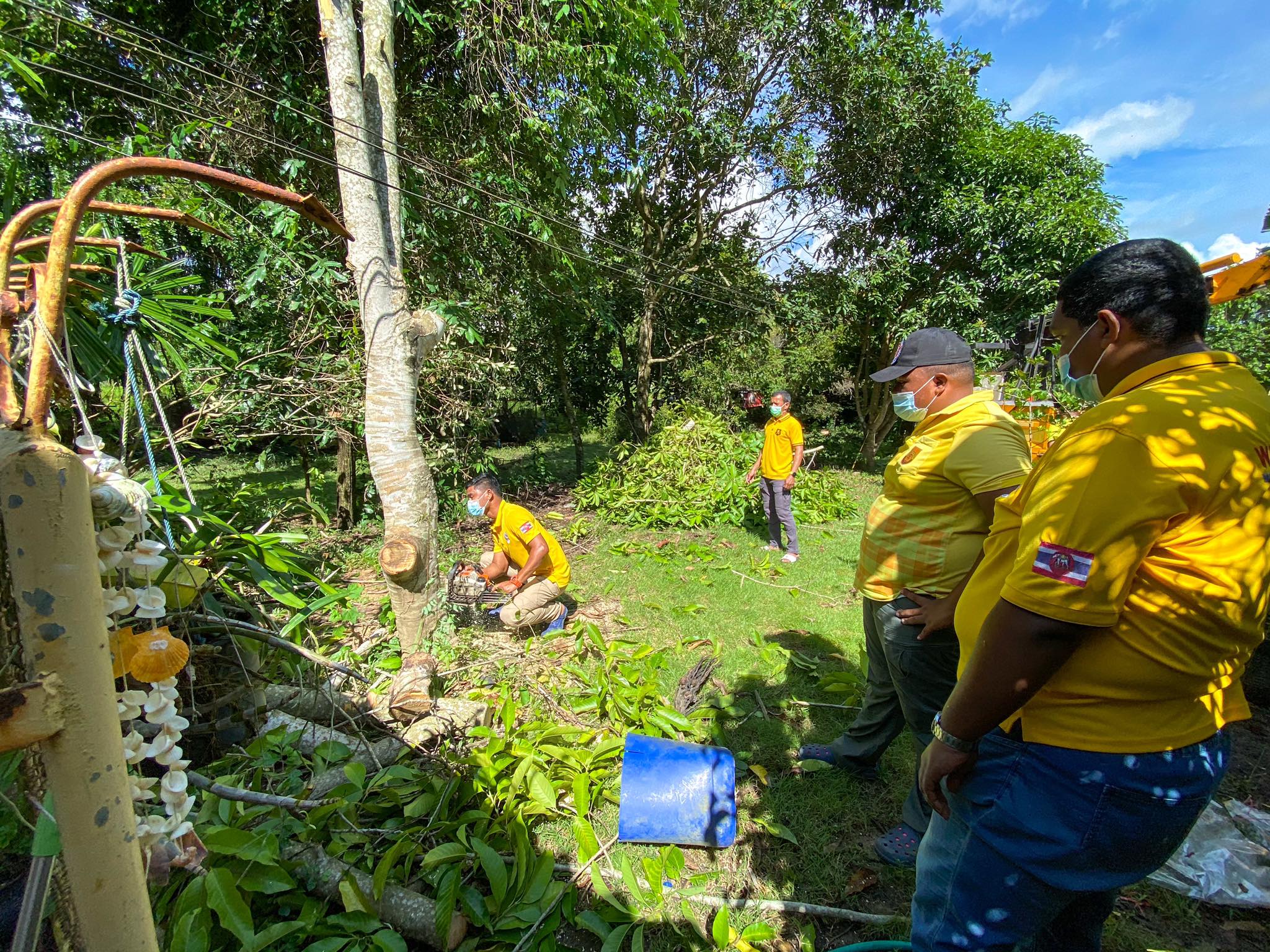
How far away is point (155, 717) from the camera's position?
45.2 inches

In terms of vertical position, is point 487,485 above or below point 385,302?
below

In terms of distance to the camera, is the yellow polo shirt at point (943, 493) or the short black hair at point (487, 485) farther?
the short black hair at point (487, 485)

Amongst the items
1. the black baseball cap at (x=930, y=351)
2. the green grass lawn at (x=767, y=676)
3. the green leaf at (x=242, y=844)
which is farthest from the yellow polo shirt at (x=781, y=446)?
the green leaf at (x=242, y=844)

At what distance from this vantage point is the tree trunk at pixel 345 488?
7102 millimetres

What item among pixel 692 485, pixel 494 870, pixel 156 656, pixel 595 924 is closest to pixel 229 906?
pixel 494 870

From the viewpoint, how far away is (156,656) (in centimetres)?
110

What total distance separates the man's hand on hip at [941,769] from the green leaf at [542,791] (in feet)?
6.03

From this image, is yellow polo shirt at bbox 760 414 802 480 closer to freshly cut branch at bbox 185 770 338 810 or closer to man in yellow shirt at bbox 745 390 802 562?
man in yellow shirt at bbox 745 390 802 562

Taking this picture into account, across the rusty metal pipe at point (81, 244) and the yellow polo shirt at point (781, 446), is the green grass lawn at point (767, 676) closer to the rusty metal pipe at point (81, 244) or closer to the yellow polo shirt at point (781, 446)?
the yellow polo shirt at point (781, 446)

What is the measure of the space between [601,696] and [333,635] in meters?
2.10

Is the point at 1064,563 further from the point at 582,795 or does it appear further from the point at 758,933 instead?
the point at 582,795

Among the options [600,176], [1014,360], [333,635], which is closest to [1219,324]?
[1014,360]

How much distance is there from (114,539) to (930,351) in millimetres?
2623

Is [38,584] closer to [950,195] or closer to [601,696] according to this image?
[601,696]
